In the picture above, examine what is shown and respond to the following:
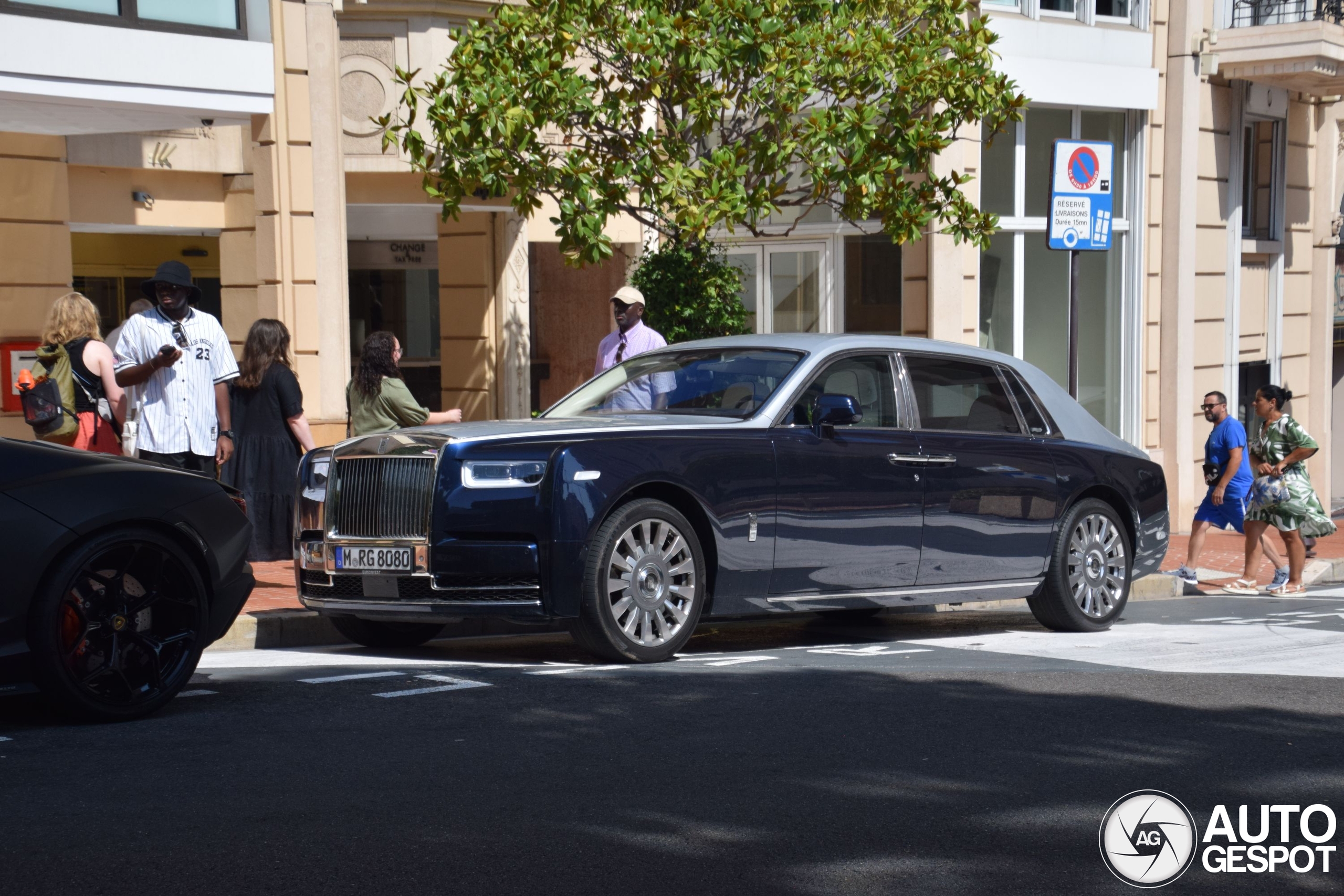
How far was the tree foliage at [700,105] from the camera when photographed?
1259 centimetres

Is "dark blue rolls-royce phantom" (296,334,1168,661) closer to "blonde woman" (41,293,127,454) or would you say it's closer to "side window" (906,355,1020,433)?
"side window" (906,355,1020,433)

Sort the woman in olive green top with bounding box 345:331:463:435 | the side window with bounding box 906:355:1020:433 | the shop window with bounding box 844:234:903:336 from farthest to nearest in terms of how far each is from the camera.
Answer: the shop window with bounding box 844:234:903:336
the woman in olive green top with bounding box 345:331:463:435
the side window with bounding box 906:355:1020:433

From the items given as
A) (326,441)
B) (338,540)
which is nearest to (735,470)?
(338,540)

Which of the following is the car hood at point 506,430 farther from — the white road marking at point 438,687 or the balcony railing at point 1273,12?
the balcony railing at point 1273,12

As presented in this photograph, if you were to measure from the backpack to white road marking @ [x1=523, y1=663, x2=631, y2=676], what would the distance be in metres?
3.51

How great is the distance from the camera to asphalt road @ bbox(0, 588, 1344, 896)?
4633 mm

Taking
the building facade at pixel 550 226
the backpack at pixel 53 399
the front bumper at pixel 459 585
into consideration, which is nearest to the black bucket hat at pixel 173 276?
the backpack at pixel 53 399

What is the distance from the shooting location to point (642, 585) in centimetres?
820

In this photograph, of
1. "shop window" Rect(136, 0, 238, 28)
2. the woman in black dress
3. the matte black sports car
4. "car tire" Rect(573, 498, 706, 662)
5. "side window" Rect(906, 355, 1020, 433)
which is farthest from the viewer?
"shop window" Rect(136, 0, 238, 28)

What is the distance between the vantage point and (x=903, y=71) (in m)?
13.4

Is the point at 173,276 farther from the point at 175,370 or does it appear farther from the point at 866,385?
the point at 866,385

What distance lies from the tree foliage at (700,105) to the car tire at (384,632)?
168 inches

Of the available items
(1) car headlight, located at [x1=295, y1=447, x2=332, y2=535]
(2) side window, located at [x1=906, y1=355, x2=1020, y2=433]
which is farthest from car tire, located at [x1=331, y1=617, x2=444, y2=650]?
(2) side window, located at [x1=906, y1=355, x2=1020, y2=433]

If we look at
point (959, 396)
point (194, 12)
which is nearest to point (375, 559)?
point (959, 396)
